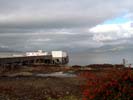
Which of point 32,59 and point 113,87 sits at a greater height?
point 32,59

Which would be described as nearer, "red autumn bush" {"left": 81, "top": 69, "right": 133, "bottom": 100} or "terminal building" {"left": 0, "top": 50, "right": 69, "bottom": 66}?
"red autumn bush" {"left": 81, "top": 69, "right": 133, "bottom": 100}

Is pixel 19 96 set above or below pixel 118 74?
below

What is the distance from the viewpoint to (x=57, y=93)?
21.9 meters

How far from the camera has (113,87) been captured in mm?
11516

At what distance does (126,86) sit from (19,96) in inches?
412

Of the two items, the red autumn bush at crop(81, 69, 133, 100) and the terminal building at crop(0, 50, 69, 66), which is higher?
the terminal building at crop(0, 50, 69, 66)

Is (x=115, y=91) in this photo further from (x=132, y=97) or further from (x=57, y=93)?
(x=57, y=93)

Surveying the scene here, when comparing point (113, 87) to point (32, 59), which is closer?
point (113, 87)

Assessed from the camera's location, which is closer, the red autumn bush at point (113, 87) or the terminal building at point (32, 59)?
the red autumn bush at point (113, 87)

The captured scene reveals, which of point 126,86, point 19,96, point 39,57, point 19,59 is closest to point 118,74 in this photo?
point 126,86

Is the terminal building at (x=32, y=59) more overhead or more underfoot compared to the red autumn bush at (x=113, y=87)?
more overhead

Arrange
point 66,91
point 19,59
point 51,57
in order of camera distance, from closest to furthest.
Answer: point 66,91
point 19,59
point 51,57

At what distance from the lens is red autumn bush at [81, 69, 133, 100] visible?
36.9ft

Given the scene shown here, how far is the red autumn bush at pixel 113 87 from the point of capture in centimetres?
1126
